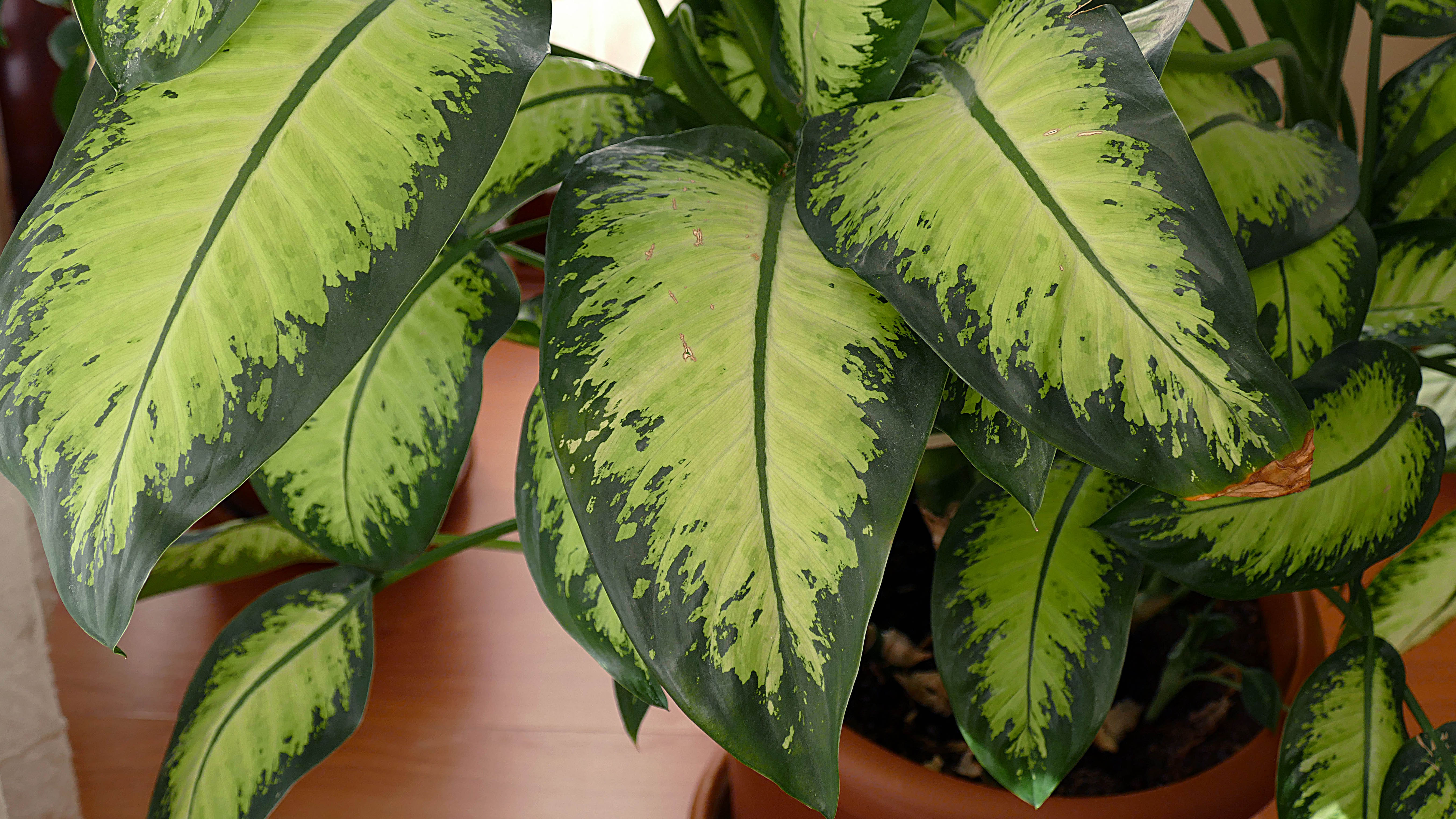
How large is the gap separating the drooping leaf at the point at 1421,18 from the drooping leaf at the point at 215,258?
56cm

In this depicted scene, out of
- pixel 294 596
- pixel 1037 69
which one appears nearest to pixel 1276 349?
pixel 1037 69

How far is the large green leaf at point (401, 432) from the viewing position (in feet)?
1.52

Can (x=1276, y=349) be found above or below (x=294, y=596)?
above

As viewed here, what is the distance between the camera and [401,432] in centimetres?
47

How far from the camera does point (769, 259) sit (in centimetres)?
36

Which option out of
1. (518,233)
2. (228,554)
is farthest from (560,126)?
(228,554)

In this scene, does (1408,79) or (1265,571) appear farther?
(1408,79)

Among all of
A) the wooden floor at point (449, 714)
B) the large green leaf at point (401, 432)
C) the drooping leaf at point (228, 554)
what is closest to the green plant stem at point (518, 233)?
the large green leaf at point (401, 432)

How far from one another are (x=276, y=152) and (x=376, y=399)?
179 millimetres

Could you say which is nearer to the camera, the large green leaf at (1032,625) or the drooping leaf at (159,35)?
the drooping leaf at (159,35)

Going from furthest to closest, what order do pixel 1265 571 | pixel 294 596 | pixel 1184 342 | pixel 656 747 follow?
pixel 656 747 < pixel 294 596 < pixel 1265 571 < pixel 1184 342

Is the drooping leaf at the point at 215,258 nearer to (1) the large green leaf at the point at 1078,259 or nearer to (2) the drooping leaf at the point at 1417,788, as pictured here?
(1) the large green leaf at the point at 1078,259

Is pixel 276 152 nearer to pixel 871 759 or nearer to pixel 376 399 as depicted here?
pixel 376 399

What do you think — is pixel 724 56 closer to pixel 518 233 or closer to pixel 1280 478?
pixel 518 233
